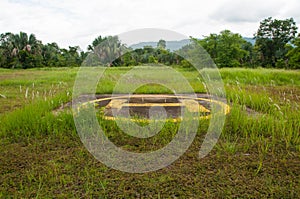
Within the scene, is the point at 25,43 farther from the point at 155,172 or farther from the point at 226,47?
the point at 155,172

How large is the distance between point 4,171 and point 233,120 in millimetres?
2307

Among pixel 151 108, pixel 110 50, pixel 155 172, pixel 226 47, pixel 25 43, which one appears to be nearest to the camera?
pixel 155 172

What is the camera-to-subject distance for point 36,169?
2057 millimetres

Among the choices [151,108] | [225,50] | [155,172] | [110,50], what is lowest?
[155,172]

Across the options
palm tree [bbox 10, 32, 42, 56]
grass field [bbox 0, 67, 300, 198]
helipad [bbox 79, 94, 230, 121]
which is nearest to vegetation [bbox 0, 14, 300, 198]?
grass field [bbox 0, 67, 300, 198]

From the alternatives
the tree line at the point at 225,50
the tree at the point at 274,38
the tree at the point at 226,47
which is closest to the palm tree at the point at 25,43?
the tree line at the point at 225,50

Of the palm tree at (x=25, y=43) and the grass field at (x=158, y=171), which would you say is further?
the palm tree at (x=25, y=43)

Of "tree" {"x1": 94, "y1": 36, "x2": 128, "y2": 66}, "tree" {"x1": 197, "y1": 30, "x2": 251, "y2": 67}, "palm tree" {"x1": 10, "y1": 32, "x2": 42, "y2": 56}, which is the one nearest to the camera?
"tree" {"x1": 94, "y1": 36, "x2": 128, "y2": 66}

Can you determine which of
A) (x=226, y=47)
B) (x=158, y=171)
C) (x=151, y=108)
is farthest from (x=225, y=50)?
Result: (x=158, y=171)

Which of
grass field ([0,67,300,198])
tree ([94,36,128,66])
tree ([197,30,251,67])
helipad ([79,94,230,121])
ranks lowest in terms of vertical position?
grass field ([0,67,300,198])

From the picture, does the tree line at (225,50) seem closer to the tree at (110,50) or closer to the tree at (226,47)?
the tree at (226,47)

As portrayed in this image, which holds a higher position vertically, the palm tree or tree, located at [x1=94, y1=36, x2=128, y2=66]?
the palm tree

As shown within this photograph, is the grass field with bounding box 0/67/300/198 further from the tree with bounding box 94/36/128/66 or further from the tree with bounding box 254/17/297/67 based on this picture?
the tree with bounding box 254/17/297/67

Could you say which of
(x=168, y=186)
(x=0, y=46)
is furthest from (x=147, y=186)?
(x=0, y=46)
